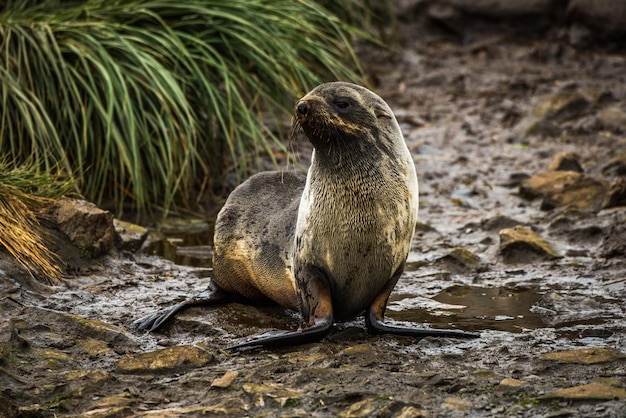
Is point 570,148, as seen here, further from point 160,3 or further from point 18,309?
point 18,309

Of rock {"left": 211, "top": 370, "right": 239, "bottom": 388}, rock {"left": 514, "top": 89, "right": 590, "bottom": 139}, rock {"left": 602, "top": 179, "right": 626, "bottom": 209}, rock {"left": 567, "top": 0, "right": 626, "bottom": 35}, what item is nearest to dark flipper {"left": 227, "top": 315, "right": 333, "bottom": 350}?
rock {"left": 211, "top": 370, "right": 239, "bottom": 388}

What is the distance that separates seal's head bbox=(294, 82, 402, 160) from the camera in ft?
14.2

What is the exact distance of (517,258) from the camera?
229 inches

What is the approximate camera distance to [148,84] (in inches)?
277

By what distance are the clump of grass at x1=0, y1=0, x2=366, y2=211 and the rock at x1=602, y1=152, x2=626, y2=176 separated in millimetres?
1968

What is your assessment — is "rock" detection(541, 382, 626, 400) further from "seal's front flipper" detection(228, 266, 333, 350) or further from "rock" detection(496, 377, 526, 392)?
"seal's front flipper" detection(228, 266, 333, 350)

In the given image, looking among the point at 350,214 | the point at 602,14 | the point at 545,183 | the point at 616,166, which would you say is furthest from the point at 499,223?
the point at 602,14

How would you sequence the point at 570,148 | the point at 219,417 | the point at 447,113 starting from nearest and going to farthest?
the point at 219,417
the point at 570,148
the point at 447,113

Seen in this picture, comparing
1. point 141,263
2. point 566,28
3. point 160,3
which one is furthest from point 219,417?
point 566,28

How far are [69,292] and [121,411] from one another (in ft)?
5.83

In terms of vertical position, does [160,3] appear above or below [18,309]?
above

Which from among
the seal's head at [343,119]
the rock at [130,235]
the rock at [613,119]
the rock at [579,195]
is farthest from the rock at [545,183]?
the seal's head at [343,119]

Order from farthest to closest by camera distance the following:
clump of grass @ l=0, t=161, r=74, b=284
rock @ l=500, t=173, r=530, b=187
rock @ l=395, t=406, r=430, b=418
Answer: rock @ l=500, t=173, r=530, b=187 → clump of grass @ l=0, t=161, r=74, b=284 → rock @ l=395, t=406, r=430, b=418

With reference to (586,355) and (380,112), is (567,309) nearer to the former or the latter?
(586,355)
